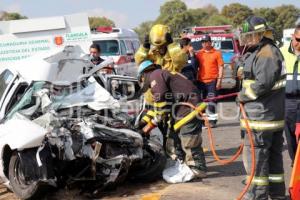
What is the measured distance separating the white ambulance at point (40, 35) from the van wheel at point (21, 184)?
19.0 ft

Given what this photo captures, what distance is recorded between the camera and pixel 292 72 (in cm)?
554

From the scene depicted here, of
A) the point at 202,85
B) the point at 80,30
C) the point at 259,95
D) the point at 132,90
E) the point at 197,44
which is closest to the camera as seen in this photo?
the point at 259,95

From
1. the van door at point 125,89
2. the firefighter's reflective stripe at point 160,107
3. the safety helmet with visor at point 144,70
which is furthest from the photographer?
the van door at point 125,89

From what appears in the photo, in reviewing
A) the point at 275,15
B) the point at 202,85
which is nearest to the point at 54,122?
the point at 202,85

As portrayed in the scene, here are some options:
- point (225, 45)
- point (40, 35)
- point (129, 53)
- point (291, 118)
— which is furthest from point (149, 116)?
point (129, 53)

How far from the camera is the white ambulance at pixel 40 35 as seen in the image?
37.2 feet

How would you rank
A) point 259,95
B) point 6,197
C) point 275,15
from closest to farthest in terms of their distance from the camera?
point 259,95, point 6,197, point 275,15

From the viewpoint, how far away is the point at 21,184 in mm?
5641

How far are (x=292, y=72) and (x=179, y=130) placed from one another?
1.61m

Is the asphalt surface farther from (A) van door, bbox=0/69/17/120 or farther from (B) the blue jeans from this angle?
(B) the blue jeans

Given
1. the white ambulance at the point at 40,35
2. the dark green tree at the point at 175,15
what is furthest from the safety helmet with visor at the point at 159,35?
the dark green tree at the point at 175,15

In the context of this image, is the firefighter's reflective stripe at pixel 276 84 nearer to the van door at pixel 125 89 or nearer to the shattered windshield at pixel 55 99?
the shattered windshield at pixel 55 99

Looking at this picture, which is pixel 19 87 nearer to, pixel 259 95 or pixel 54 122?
pixel 54 122

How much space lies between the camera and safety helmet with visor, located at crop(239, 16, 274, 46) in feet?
16.0
